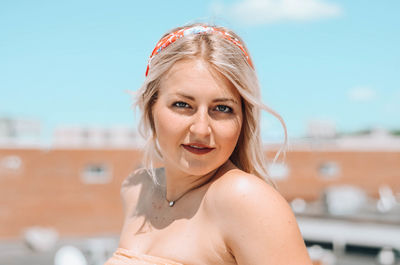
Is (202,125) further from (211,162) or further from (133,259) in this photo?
(133,259)

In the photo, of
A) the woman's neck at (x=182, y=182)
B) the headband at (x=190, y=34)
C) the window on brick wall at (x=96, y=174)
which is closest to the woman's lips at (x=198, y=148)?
the woman's neck at (x=182, y=182)

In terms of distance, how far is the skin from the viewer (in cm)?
108

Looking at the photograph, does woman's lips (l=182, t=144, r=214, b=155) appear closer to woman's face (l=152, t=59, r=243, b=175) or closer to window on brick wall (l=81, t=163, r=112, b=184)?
woman's face (l=152, t=59, r=243, b=175)

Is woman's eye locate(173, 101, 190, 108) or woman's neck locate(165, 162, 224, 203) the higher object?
woman's eye locate(173, 101, 190, 108)

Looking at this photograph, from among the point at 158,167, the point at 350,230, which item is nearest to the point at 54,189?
the point at 350,230

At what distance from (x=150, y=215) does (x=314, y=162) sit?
83.5 ft

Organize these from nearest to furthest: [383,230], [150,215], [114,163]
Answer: [150,215] → [383,230] → [114,163]

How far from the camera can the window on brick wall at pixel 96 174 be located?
22906 mm

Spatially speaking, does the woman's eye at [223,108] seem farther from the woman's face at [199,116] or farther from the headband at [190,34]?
the headband at [190,34]

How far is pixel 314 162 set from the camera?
26.2 metres

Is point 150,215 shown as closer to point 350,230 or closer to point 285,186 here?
point 350,230

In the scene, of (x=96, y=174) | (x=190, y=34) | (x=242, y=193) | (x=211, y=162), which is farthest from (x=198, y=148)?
(x=96, y=174)

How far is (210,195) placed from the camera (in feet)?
4.00

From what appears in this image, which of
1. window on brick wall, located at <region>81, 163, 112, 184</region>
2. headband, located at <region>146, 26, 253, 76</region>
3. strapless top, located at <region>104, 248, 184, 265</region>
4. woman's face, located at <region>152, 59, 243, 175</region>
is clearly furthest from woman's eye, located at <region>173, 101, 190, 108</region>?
window on brick wall, located at <region>81, 163, 112, 184</region>
